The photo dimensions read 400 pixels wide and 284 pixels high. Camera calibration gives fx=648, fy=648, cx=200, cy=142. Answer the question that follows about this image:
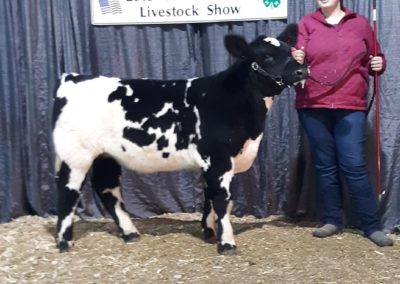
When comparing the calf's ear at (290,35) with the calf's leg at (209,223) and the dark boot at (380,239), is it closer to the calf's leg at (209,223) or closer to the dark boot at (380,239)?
the calf's leg at (209,223)

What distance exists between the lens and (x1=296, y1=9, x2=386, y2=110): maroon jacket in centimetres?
421

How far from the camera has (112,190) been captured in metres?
4.54

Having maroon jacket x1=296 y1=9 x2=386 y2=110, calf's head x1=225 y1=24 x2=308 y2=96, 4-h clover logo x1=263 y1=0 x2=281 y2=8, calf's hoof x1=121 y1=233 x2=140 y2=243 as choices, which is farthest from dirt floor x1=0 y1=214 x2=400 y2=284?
4-h clover logo x1=263 y1=0 x2=281 y2=8

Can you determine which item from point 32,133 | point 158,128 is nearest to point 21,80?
point 32,133

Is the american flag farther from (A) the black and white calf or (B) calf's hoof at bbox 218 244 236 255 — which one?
(B) calf's hoof at bbox 218 244 236 255

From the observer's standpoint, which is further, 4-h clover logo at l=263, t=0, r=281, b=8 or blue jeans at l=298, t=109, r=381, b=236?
4-h clover logo at l=263, t=0, r=281, b=8

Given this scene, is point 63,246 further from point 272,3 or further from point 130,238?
point 272,3

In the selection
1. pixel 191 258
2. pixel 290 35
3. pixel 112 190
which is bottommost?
pixel 191 258

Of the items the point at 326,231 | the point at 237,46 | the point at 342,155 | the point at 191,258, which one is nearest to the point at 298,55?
the point at 237,46

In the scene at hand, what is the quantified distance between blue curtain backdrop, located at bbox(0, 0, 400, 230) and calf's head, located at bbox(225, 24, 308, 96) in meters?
0.83

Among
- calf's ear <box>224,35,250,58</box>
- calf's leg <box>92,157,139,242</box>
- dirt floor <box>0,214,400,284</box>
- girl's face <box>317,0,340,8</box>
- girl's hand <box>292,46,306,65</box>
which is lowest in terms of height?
dirt floor <box>0,214,400,284</box>

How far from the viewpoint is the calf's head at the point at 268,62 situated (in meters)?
3.98

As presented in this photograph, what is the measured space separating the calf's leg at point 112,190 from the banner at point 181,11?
117 centimetres

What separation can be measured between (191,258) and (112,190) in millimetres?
796
